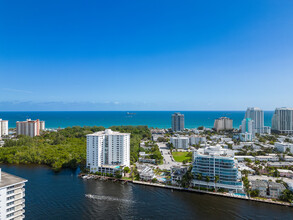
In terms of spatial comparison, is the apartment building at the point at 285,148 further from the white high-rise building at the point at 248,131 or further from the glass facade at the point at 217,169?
the glass facade at the point at 217,169

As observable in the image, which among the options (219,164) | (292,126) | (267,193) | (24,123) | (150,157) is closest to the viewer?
(267,193)

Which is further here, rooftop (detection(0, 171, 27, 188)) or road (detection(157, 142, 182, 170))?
road (detection(157, 142, 182, 170))

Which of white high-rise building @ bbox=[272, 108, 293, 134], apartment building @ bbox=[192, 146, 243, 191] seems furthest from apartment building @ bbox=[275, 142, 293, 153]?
white high-rise building @ bbox=[272, 108, 293, 134]

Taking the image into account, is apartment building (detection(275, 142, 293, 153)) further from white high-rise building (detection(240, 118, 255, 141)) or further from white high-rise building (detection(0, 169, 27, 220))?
white high-rise building (detection(0, 169, 27, 220))

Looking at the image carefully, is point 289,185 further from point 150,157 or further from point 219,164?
point 150,157

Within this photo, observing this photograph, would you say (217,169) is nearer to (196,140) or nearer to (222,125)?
(196,140)

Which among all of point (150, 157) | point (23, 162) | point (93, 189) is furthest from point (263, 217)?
point (23, 162)
